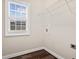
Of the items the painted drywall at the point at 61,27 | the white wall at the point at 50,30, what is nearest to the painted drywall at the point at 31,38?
the white wall at the point at 50,30

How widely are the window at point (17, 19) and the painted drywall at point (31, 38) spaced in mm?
126

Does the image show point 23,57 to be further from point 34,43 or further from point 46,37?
point 46,37

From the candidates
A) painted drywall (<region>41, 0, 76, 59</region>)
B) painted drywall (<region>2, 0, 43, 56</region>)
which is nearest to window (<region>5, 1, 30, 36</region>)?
painted drywall (<region>2, 0, 43, 56</region>)

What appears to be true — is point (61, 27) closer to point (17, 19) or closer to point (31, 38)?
point (31, 38)

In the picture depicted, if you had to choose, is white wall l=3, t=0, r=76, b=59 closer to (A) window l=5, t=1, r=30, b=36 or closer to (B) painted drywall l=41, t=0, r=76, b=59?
(B) painted drywall l=41, t=0, r=76, b=59

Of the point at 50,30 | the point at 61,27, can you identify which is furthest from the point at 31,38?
the point at 61,27

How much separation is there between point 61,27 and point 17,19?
1.27m

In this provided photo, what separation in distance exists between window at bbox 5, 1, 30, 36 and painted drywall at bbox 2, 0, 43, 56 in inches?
5.0

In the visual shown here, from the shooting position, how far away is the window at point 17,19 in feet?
7.07

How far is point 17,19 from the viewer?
7.71 ft

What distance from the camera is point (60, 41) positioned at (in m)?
2.05

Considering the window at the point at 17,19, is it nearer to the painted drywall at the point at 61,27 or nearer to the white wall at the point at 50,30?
the white wall at the point at 50,30

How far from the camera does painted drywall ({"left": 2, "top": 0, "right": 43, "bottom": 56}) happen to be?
83.5 inches

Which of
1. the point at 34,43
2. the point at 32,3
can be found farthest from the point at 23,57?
the point at 32,3
